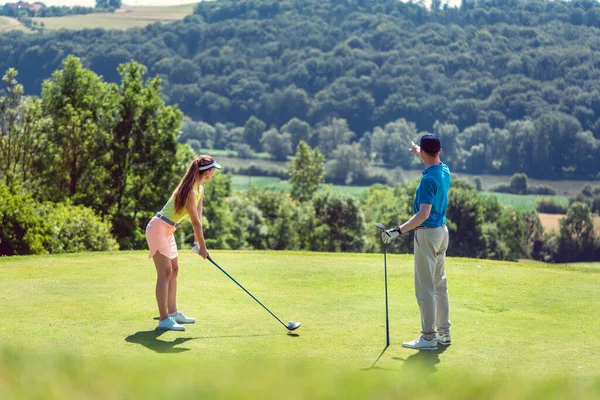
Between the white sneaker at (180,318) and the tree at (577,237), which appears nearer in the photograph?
the white sneaker at (180,318)

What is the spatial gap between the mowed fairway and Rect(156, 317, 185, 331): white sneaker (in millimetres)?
120

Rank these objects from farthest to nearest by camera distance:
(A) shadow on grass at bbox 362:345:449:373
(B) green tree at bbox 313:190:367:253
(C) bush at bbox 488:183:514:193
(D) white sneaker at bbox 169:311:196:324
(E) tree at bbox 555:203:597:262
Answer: (C) bush at bbox 488:183:514:193
(E) tree at bbox 555:203:597:262
(B) green tree at bbox 313:190:367:253
(D) white sneaker at bbox 169:311:196:324
(A) shadow on grass at bbox 362:345:449:373

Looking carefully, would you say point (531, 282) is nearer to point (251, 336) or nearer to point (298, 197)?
point (251, 336)

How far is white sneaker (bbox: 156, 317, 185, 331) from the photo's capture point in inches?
369

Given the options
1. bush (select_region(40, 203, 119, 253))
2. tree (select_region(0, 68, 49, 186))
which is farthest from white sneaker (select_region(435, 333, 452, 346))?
tree (select_region(0, 68, 49, 186))

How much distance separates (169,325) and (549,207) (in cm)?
14940

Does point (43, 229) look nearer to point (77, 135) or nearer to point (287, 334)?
point (287, 334)

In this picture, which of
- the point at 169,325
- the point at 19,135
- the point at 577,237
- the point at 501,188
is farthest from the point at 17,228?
the point at 501,188

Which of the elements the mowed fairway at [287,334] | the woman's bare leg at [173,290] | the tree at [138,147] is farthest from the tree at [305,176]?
the woman's bare leg at [173,290]

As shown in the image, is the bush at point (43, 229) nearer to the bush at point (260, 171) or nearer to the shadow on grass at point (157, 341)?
the shadow on grass at point (157, 341)

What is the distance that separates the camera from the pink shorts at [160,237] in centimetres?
985

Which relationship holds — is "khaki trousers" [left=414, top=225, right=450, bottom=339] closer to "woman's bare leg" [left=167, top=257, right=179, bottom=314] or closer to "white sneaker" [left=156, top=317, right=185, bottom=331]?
"white sneaker" [left=156, top=317, right=185, bottom=331]

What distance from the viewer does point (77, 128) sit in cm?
4525

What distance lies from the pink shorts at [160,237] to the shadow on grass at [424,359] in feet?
10.2
